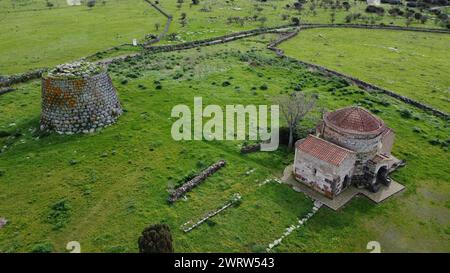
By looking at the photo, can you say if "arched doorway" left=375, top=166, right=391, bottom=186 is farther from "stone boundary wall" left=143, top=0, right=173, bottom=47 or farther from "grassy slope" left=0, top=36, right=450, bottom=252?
"stone boundary wall" left=143, top=0, right=173, bottom=47

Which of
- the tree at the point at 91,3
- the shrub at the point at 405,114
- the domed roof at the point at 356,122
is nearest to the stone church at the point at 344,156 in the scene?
the domed roof at the point at 356,122

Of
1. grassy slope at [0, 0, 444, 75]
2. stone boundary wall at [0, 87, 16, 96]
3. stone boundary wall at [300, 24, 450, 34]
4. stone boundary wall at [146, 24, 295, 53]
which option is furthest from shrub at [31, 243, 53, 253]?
stone boundary wall at [300, 24, 450, 34]

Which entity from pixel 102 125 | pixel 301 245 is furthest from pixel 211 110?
pixel 301 245

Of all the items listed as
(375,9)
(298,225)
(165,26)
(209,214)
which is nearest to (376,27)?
(375,9)

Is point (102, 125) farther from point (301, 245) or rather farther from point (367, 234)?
point (367, 234)

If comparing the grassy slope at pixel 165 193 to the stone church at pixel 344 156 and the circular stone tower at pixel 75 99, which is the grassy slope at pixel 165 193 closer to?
the circular stone tower at pixel 75 99

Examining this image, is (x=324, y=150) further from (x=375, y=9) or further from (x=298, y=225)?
(x=375, y=9)
